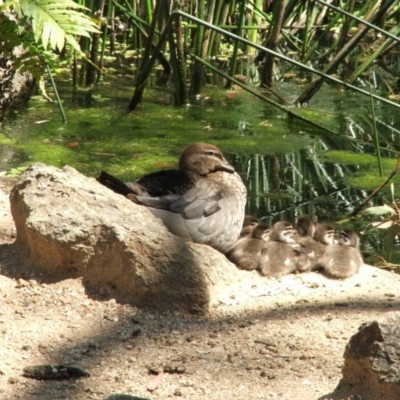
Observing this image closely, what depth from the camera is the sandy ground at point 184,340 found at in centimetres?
332

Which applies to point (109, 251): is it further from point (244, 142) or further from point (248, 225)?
point (244, 142)

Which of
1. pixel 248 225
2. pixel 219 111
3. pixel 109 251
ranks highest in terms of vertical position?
pixel 109 251

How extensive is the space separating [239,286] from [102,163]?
2.68 meters

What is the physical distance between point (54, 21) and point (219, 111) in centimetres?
369

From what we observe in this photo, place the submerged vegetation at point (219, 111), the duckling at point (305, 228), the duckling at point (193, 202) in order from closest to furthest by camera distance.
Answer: the duckling at point (193, 202) < the duckling at point (305, 228) < the submerged vegetation at point (219, 111)

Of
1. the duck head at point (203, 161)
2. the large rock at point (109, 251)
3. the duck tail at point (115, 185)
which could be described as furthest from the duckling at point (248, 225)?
the large rock at point (109, 251)

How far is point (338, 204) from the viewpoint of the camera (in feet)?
21.2

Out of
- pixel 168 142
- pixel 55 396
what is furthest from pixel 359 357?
pixel 168 142

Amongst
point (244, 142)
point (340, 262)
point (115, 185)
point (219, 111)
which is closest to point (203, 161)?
point (115, 185)

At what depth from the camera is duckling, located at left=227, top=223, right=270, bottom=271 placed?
15.6 ft

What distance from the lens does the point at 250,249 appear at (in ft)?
15.8

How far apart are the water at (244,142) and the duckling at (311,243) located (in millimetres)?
512

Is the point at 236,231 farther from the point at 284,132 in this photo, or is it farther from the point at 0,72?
the point at 0,72

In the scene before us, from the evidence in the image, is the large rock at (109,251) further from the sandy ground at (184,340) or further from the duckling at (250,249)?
the duckling at (250,249)
